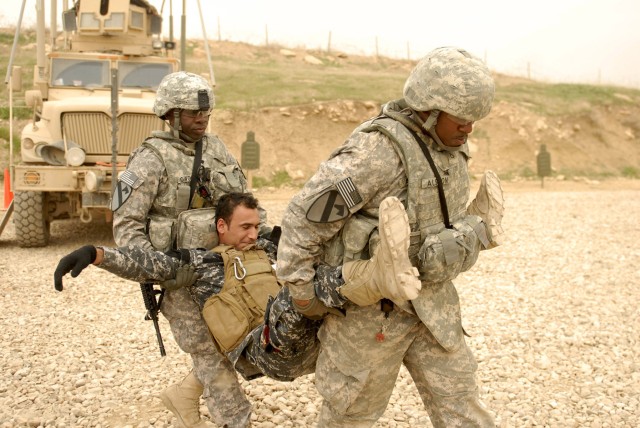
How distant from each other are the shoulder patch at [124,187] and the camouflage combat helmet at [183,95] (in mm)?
366

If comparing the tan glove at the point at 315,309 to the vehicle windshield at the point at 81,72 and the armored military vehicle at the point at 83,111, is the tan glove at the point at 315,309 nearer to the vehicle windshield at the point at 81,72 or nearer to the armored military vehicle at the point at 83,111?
the armored military vehicle at the point at 83,111

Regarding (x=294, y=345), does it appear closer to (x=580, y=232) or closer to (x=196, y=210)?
(x=196, y=210)

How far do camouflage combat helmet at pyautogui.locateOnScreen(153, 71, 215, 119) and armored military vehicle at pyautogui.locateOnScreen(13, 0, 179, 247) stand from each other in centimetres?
493

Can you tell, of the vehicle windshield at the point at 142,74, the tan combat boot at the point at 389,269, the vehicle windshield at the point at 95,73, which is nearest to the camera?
the tan combat boot at the point at 389,269

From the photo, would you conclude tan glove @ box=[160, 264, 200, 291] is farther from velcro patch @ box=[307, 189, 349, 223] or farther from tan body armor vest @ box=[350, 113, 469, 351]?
tan body armor vest @ box=[350, 113, 469, 351]

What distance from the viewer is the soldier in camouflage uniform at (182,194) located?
3.44 metres

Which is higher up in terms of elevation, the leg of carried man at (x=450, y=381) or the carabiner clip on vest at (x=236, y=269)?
the carabiner clip on vest at (x=236, y=269)

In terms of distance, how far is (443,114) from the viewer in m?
2.65

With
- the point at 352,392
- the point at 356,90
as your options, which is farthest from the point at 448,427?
the point at 356,90

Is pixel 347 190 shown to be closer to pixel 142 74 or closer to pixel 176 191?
pixel 176 191

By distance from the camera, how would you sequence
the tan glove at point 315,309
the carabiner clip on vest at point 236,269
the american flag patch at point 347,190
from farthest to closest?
the carabiner clip on vest at point 236,269 → the tan glove at point 315,309 → the american flag patch at point 347,190

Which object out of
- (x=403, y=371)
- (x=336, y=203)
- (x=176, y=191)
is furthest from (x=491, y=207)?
(x=403, y=371)

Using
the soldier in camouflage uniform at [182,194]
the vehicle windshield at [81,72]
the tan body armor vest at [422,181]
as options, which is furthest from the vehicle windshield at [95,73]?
the tan body armor vest at [422,181]

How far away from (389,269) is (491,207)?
668mm
